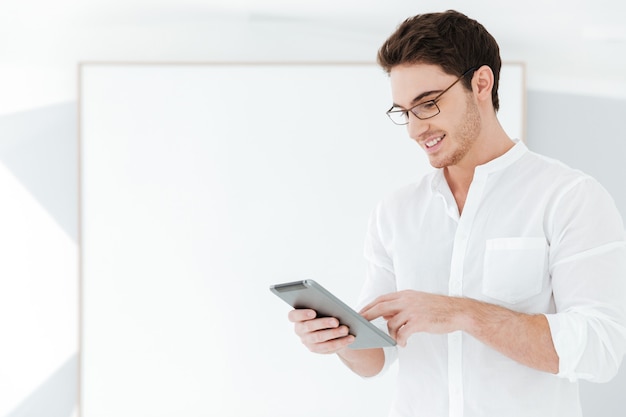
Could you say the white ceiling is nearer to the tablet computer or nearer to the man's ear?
the man's ear

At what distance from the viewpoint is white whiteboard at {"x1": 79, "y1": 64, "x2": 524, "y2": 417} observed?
292 centimetres

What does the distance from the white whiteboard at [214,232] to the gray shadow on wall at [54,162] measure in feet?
0.21

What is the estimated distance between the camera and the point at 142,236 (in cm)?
294

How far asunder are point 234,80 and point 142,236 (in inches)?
29.0

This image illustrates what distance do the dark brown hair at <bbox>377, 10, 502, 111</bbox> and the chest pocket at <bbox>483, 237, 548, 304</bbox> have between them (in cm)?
37

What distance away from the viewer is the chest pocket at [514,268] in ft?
4.94

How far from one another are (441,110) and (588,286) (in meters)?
0.49

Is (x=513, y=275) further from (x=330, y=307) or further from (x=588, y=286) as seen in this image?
(x=330, y=307)

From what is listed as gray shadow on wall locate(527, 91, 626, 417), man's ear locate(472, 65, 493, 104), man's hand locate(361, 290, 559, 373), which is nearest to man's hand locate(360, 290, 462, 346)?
man's hand locate(361, 290, 559, 373)

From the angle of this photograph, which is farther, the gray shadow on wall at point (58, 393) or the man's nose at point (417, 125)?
the gray shadow on wall at point (58, 393)

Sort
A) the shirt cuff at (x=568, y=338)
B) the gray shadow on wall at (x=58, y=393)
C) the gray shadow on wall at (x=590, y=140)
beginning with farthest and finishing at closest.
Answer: the gray shadow on wall at (x=58, y=393), the gray shadow on wall at (x=590, y=140), the shirt cuff at (x=568, y=338)

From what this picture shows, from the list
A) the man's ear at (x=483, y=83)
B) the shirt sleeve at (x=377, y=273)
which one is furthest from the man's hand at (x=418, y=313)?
the man's ear at (x=483, y=83)

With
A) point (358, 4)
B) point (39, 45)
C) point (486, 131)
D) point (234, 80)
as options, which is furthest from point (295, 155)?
point (486, 131)

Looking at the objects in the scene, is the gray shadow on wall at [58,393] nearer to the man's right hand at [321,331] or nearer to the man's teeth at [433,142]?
the man's right hand at [321,331]
